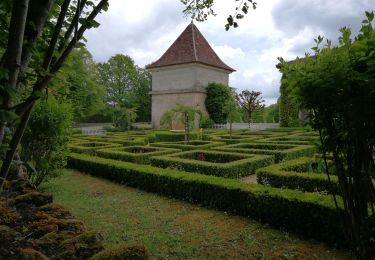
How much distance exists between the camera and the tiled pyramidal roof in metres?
31.4

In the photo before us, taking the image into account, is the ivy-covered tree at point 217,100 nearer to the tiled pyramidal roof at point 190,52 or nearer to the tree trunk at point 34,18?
the tiled pyramidal roof at point 190,52

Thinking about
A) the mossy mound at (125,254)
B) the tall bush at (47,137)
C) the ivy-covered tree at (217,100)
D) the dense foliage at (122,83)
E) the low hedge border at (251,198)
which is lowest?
the low hedge border at (251,198)

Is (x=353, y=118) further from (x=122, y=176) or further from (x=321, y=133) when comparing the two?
(x=122, y=176)

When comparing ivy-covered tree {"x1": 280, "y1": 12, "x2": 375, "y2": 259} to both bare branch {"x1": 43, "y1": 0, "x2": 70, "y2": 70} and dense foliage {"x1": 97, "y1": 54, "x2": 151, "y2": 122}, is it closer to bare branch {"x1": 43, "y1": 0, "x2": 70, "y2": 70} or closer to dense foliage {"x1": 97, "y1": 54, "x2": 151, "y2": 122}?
bare branch {"x1": 43, "y1": 0, "x2": 70, "y2": 70}

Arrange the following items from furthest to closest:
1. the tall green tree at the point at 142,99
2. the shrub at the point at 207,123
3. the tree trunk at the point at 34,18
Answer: the tall green tree at the point at 142,99, the shrub at the point at 207,123, the tree trunk at the point at 34,18

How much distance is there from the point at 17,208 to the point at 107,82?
1804 inches

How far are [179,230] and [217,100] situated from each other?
2649cm

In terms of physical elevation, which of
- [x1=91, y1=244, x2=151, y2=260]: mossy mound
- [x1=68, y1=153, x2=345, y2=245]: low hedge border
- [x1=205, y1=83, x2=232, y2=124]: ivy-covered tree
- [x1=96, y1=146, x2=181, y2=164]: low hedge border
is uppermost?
[x1=205, y1=83, x2=232, y2=124]: ivy-covered tree

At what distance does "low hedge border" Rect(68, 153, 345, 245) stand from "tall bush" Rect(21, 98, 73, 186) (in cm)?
179

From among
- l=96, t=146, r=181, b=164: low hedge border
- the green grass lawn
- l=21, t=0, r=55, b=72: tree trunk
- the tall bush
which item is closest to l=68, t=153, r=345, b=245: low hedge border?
the green grass lawn

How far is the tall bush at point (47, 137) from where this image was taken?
299 inches

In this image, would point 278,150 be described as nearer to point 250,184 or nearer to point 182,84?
point 250,184

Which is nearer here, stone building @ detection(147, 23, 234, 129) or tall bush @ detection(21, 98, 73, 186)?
tall bush @ detection(21, 98, 73, 186)

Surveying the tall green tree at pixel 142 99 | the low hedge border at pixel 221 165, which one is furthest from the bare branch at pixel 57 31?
the tall green tree at pixel 142 99
